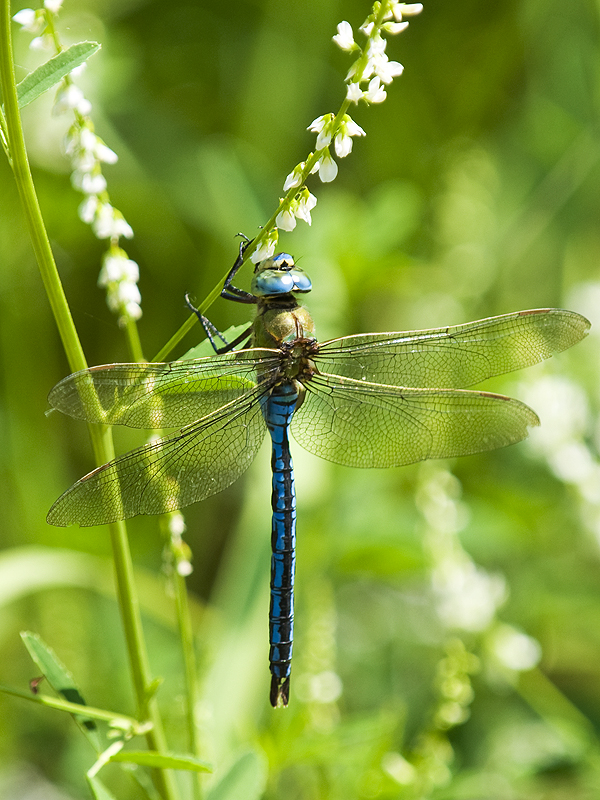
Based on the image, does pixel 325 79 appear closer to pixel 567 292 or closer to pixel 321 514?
pixel 567 292

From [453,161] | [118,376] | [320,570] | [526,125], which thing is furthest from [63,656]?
[526,125]

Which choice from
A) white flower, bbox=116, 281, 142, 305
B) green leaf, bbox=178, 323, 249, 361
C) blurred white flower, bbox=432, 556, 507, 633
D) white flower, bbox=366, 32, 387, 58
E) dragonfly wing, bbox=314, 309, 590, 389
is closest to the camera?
white flower, bbox=366, 32, 387, 58

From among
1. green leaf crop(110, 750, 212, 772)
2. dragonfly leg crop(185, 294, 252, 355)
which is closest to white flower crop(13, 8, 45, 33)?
dragonfly leg crop(185, 294, 252, 355)

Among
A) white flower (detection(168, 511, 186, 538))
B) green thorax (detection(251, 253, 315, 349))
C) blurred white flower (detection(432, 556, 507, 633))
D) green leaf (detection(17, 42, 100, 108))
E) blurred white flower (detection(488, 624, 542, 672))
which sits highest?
green thorax (detection(251, 253, 315, 349))

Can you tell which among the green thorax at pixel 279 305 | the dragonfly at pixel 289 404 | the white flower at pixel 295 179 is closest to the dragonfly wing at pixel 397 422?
the dragonfly at pixel 289 404

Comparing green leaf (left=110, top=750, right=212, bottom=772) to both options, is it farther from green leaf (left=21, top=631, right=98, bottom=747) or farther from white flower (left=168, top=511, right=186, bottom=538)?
white flower (left=168, top=511, right=186, bottom=538)

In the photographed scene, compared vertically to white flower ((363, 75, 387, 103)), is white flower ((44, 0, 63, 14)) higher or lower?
higher

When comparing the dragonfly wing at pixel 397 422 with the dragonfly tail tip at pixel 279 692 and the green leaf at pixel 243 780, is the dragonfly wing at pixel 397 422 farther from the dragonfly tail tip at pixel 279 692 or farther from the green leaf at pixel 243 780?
the green leaf at pixel 243 780
